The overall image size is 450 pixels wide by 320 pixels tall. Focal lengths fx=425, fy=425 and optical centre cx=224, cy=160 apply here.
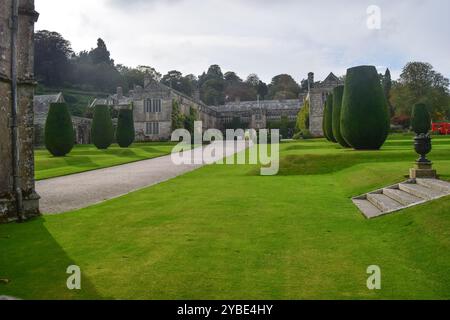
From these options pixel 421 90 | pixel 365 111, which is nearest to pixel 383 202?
pixel 365 111

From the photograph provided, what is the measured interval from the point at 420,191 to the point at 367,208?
1184mm

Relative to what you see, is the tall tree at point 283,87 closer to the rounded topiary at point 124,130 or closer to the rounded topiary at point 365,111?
the rounded topiary at point 124,130

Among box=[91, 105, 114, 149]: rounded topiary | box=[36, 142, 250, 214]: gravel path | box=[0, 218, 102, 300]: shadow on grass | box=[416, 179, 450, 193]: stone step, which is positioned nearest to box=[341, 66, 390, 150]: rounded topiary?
box=[36, 142, 250, 214]: gravel path

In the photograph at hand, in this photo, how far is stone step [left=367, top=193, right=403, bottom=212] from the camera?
29.4 feet

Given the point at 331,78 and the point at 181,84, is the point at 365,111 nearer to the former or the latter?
the point at 331,78

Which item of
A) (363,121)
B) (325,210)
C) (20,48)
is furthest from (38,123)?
(325,210)

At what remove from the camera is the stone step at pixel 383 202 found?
8.95 metres

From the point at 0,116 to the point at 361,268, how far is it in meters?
8.07

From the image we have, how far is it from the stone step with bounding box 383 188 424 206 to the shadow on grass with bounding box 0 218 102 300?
6.71 meters

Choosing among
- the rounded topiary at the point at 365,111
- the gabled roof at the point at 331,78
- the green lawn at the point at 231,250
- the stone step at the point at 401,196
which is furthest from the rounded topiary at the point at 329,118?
the stone step at the point at 401,196

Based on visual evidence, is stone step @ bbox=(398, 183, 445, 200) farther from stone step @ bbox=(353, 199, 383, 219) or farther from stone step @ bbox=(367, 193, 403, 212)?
stone step @ bbox=(353, 199, 383, 219)

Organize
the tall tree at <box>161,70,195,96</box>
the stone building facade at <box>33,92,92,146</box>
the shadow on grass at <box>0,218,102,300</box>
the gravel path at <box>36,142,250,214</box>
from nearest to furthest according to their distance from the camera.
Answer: the shadow on grass at <box>0,218,102,300</box>
the gravel path at <box>36,142,250,214</box>
the stone building facade at <box>33,92,92,146</box>
the tall tree at <box>161,70,195,96</box>

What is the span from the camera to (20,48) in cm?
987
